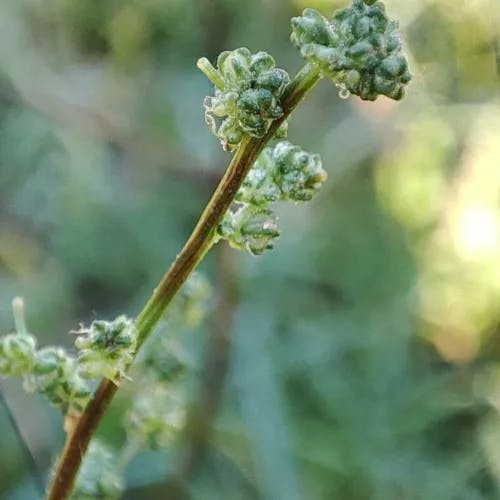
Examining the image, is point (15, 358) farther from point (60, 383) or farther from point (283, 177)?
point (283, 177)

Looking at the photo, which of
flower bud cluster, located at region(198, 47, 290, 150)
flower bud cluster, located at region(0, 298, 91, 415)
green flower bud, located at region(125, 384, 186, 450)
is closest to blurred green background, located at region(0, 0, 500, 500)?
green flower bud, located at region(125, 384, 186, 450)

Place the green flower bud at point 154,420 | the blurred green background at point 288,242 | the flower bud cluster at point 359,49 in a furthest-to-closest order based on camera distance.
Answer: the blurred green background at point 288,242, the green flower bud at point 154,420, the flower bud cluster at point 359,49

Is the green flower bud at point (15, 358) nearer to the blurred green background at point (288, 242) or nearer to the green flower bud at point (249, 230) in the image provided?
the green flower bud at point (249, 230)

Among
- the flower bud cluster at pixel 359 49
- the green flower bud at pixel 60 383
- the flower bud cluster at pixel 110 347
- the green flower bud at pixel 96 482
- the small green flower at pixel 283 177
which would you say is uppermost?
the flower bud cluster at pixel 359 49

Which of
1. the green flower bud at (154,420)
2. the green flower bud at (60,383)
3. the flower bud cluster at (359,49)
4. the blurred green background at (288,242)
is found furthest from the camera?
the blurred green background at (288,242)

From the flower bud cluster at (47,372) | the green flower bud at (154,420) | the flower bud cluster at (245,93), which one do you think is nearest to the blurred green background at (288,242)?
the green flower bud at (154,420)

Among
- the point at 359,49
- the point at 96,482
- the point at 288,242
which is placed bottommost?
the point at 96,482

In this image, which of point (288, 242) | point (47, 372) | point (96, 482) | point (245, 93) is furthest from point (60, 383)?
point (288, 242)
